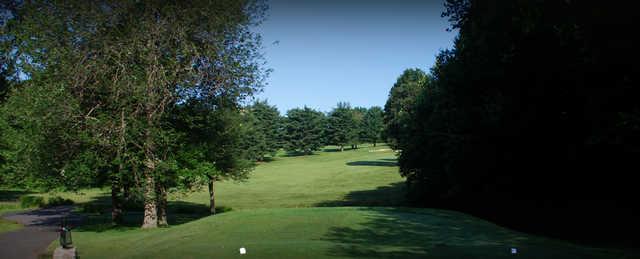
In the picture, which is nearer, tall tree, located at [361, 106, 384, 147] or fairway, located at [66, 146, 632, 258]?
fairway, located at [66, 146, 632, 258]

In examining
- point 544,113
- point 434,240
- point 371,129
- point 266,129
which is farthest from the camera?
point 371,129

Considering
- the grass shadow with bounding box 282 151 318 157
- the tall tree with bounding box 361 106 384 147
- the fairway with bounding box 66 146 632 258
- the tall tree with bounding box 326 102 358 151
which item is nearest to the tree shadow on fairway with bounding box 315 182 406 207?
the fairway with bounding box 66 146 632 258

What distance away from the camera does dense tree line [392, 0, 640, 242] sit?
61.9 feet

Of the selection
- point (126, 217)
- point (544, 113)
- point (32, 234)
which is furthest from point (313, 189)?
point (544, 113)

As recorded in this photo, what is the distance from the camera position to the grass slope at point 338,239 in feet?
43.8

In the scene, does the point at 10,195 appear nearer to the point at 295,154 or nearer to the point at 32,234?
the point at 32,234

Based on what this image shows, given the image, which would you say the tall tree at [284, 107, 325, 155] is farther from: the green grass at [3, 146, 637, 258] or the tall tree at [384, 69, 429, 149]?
the green grass at [3, 146, 637, 258]

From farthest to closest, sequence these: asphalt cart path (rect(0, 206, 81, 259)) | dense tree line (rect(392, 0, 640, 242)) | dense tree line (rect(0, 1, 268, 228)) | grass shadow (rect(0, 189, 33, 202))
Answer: grass shadow (rect(0, 189, 33, 202))
dense tree line (rect(0, 1, 268, 228))
asphalt cart path (rect(0, 206, 81, 259))
dense tree line (rect(392, 0, 640, 242))

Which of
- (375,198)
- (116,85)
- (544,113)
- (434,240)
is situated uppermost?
(116,85)

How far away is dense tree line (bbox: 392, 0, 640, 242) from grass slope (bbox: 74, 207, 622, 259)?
621cm

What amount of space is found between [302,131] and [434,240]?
411ft

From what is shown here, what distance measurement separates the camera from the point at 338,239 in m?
16.2

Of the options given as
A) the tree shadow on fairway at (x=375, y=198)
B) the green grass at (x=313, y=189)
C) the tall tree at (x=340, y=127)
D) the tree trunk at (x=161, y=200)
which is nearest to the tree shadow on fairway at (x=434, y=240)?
the tree trunk at (x=161, y=200)

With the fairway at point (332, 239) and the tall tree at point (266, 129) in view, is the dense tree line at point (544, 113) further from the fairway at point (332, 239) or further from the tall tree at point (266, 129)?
the tall tree at point (266, 129)
